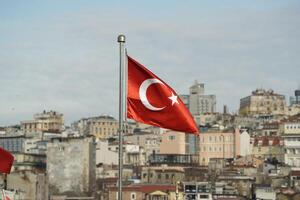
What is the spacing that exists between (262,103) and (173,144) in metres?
56.1

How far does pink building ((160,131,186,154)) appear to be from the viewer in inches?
4304

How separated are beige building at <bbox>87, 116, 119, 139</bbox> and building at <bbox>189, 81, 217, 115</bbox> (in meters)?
19.8

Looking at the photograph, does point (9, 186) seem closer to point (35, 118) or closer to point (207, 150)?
point (207, 150)

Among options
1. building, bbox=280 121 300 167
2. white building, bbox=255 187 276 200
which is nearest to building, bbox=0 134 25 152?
building, bbox=280 121 300 167

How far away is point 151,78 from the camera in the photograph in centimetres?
1205

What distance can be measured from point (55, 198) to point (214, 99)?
10057 cm

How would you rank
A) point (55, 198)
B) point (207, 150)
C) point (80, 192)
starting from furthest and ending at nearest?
point (207, 150) → point (80, 192) → point (55, 198)

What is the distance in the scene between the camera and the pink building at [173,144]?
10931cm

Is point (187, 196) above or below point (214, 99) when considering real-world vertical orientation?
below

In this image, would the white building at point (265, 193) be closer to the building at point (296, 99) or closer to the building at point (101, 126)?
the building at point (101, 126)

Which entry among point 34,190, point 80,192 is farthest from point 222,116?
point 34,190

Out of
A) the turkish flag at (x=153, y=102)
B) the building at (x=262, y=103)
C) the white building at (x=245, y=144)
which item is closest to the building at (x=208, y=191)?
the white building at (x=245, y=144)

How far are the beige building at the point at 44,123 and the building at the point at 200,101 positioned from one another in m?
24.0

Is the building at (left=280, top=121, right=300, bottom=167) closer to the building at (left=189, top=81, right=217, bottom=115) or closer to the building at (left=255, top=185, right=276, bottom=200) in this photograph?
the building at (left=255, top=185, right=276, bottom=200)
